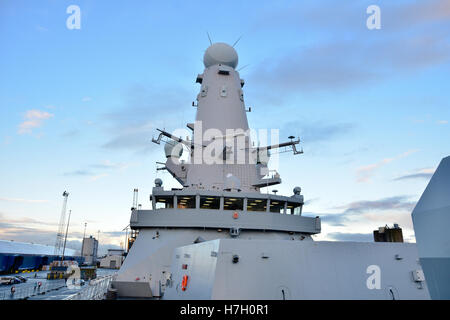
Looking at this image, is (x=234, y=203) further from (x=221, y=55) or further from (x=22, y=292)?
(x=22, y=292)

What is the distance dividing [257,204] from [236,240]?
47.0 ft

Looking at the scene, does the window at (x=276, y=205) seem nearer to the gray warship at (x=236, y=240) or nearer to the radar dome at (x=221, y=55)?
the gray warship at (x=236, y=240)

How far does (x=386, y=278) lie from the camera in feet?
28.0

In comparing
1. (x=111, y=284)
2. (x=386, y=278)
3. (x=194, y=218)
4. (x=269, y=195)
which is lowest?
(x=111, y=284)

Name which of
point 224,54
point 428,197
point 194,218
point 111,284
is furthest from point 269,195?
point 428,197

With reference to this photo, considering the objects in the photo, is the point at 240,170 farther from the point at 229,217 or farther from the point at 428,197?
the point at 428,197

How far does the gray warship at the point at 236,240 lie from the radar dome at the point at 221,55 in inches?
4.1

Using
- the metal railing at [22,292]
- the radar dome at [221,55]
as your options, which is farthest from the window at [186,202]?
the metal railing at [22,292]

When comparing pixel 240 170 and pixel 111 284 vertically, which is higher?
pixel 240 170

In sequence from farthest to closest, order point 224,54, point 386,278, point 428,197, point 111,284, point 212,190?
1. point 224,54
2. point 212,190
3. point 111,284
4. point 386,278
5. point 428,197

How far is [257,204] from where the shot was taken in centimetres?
2242
